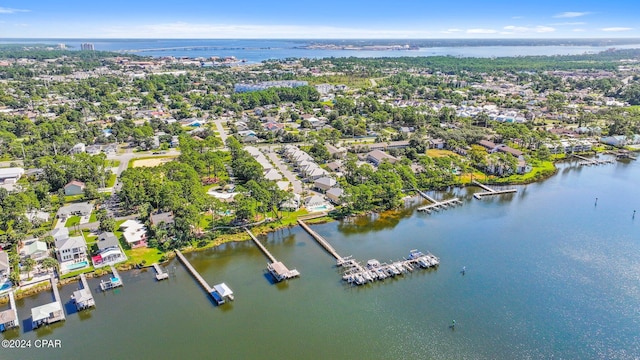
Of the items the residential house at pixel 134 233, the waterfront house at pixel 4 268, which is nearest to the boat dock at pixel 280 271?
the residential house at pixel 134 233

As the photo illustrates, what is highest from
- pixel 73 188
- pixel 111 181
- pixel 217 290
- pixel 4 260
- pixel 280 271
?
pixel 73 188

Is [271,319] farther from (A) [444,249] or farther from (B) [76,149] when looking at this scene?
(B) [76,149]

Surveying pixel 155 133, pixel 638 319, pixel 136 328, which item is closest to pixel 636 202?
pixel 638 319

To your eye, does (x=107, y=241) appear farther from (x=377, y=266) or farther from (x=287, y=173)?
(x=287, y=173)

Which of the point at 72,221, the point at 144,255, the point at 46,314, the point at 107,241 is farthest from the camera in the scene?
the point at 72,221

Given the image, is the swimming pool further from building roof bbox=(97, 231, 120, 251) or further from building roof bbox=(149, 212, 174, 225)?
building roof bbox=(149, 212, 174, 225)

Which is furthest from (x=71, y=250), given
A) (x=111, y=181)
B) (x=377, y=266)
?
(x=377, y=266)
